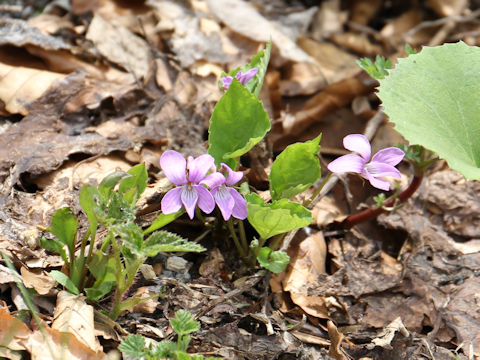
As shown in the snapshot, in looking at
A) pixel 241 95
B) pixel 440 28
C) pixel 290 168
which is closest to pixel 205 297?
pixel 290 168

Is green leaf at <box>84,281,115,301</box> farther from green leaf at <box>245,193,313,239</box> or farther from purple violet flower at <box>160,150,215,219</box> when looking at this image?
green leaf at <box>245,193,313,239</box>

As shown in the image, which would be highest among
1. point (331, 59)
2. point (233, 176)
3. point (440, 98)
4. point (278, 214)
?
point (440, 98)

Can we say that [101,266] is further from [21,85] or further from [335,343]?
[21,85]

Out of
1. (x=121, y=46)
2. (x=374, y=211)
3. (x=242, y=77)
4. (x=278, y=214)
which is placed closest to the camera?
(x=278, y=214)

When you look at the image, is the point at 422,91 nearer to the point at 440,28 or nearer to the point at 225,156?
the point at 225,156

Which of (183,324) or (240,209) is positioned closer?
(183,324)

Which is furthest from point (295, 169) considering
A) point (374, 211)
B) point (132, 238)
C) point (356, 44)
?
point (356, 44)
